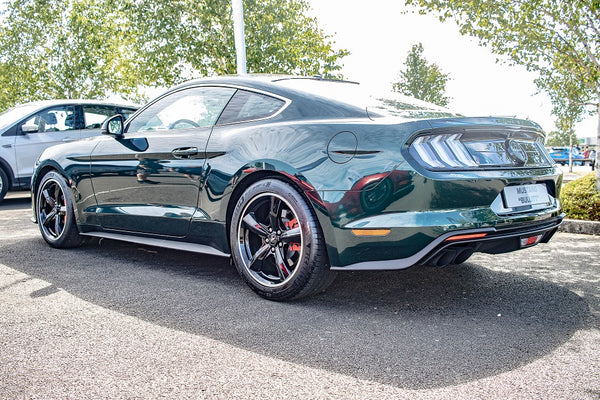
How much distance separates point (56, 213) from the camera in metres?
5.17

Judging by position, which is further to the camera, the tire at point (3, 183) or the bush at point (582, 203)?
the tire at point (3, 183)

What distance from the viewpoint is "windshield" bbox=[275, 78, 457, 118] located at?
321 centimetres

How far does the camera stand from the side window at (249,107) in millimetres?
3621

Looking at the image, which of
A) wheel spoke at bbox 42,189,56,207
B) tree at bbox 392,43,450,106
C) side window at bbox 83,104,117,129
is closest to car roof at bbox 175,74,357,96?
wheel spoke at bbox 42,189,56,207

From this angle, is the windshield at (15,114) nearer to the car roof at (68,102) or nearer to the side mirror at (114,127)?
the car roof at (68,102)

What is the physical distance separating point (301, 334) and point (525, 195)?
1.53 meters

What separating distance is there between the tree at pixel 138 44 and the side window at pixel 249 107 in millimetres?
15105

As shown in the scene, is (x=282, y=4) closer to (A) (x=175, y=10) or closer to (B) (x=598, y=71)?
(A) (x=175, y=10)

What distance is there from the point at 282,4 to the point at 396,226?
18379 mm

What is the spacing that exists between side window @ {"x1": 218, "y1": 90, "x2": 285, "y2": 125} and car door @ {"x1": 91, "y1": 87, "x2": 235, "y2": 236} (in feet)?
0.31

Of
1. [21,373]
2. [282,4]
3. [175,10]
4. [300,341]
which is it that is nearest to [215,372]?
[300,341]

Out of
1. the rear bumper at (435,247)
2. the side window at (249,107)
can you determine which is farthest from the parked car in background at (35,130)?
the rear bumper at (435,247)

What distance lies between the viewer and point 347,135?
311 centimetres

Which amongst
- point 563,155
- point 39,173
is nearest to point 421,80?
point 563,155
